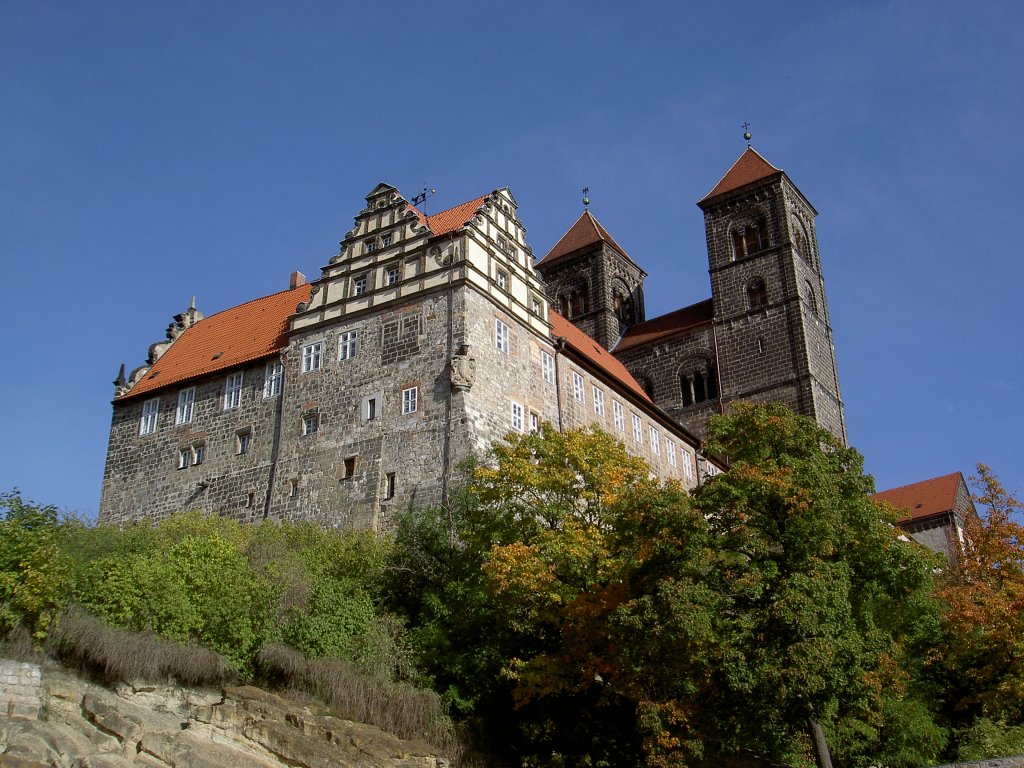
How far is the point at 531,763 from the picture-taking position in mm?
23844

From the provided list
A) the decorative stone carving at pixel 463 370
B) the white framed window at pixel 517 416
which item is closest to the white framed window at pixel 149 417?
the decorative stone carving at pixel 463 370

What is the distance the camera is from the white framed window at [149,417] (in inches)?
1570

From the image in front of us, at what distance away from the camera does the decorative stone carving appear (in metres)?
32.4

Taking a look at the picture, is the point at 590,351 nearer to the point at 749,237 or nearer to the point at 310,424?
the point at 310,424

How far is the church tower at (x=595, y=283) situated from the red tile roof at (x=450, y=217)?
24.1 m

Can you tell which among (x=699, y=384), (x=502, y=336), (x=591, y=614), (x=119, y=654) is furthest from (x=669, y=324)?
(x=119, y=654)

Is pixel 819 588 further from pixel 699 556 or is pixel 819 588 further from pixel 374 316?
pixel 374 316

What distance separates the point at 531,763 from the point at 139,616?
28.6 feet

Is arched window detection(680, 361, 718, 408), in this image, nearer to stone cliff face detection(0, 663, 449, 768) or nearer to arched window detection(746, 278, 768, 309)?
arched window detection(746, 278, 768, 309)

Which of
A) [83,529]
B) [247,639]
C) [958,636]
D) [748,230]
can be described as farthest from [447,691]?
[748,230]

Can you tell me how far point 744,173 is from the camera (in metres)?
60.6

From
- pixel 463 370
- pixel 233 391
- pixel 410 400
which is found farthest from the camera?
pixel 233 391

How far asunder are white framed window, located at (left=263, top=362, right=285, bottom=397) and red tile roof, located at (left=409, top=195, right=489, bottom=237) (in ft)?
21.5

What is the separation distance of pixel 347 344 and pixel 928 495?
41.6 meters
